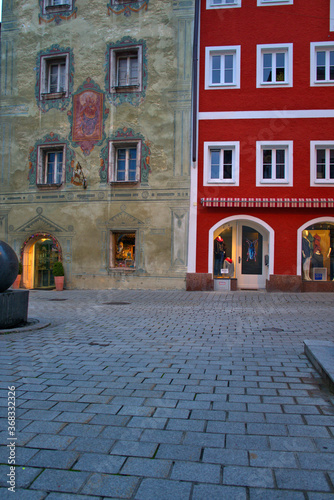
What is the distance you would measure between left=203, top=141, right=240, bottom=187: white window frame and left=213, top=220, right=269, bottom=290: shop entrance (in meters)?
1.83

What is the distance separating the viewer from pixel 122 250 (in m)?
16.8

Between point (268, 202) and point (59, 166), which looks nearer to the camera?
point (268, 202)

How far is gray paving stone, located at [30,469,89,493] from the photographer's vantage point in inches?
91.4

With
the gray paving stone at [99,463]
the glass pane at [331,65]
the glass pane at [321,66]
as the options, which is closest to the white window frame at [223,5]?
the glass pane at [321,66]

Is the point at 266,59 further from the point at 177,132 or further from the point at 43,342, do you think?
the point at 43,342

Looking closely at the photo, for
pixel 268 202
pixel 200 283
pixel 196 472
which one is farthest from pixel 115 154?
pixel 196 472

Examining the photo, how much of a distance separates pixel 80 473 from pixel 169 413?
108 centimetres

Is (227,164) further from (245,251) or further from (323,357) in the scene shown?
(323,357)

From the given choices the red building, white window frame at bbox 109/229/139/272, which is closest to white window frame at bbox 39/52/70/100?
the red building

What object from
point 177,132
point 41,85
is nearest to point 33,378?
point 177,132

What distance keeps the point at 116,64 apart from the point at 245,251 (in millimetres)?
9705

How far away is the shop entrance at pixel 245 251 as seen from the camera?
1645 cm

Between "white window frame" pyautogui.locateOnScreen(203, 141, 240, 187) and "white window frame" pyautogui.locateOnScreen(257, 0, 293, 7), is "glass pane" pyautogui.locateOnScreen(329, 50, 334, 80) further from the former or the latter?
"white window frame" pyautogui.locateOnScreen(203, 141, 240, 187)

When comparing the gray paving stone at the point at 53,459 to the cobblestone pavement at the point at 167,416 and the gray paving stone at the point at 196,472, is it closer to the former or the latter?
the cobblestone pavement at the point at 167,416
